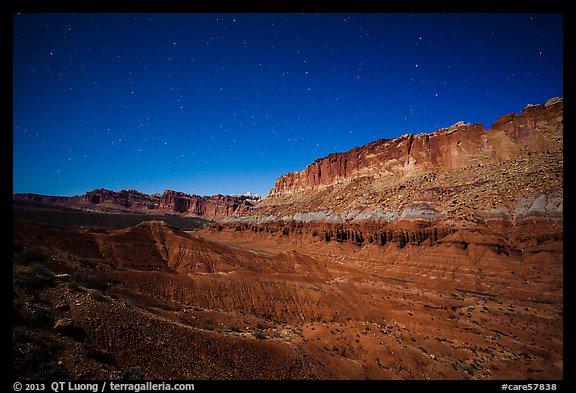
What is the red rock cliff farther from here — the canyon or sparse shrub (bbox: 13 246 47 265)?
sparse shrub (bbox: 13 246 47 265)

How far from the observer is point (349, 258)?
48.3 metres

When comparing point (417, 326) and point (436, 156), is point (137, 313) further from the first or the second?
point (436, 156)

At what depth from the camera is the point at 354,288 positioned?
1051 inches

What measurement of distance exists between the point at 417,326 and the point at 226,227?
87.9 meters

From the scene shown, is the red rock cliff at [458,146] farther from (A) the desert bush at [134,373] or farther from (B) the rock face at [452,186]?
(A) the desert bush at [134,373]

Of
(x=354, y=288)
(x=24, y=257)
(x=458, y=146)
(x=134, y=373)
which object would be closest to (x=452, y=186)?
(x=458, y=146)

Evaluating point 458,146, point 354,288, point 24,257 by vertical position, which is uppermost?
point 458,146

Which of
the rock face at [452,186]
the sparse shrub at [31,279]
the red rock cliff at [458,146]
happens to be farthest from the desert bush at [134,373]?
the red rock cliff at [458,146]

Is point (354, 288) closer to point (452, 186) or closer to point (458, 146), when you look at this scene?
point (452, 186)

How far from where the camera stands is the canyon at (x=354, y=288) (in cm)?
836
